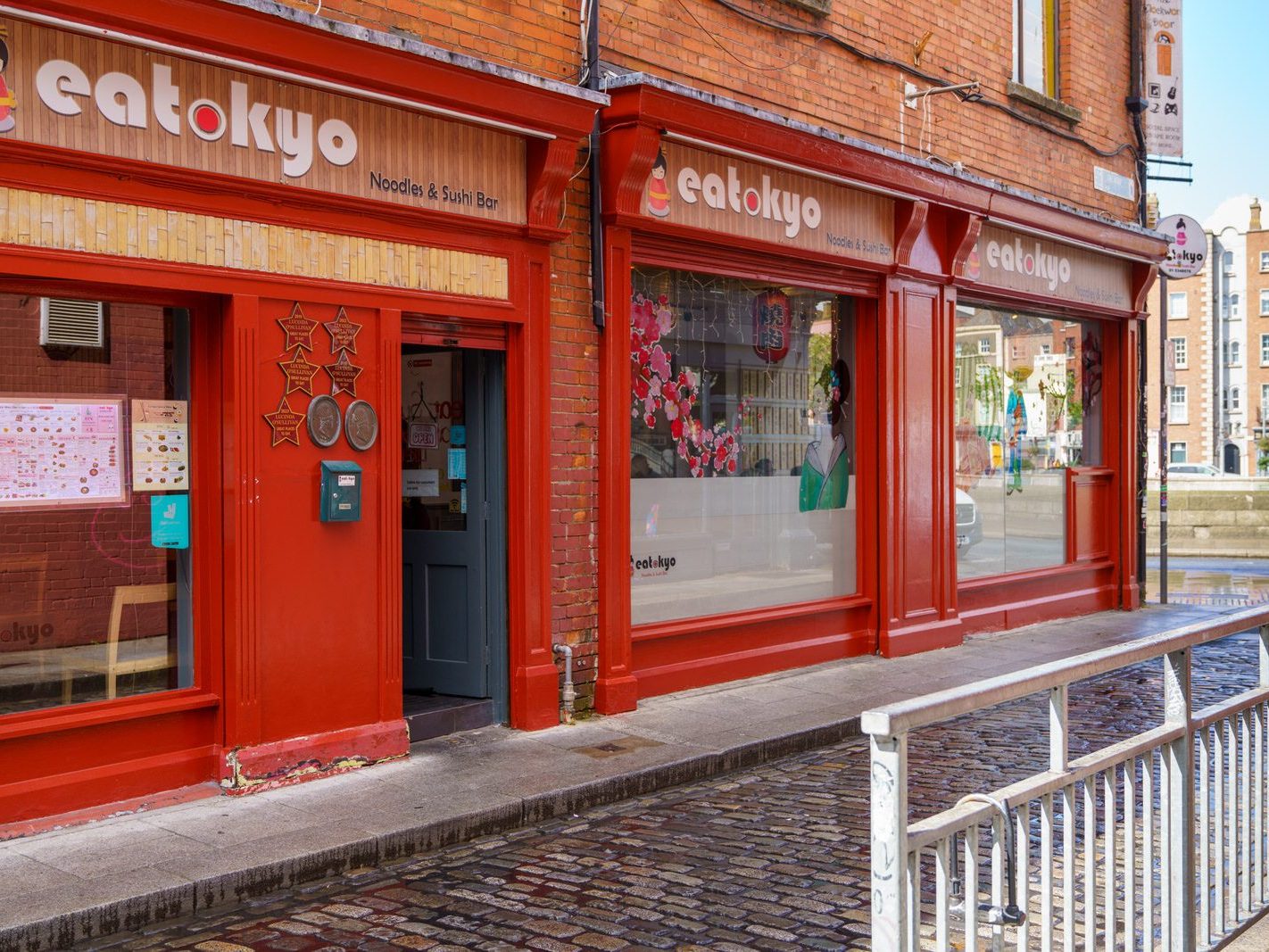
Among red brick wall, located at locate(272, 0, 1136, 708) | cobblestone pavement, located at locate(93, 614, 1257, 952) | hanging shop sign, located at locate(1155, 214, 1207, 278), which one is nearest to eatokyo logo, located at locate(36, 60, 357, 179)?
red brick wall, located at locate(272, 0, 1136, 708)

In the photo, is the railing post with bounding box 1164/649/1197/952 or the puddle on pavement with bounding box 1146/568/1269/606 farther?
the puddle on pavement with bounding box 1146/568/1269/606

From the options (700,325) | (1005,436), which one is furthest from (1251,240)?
(700,325)

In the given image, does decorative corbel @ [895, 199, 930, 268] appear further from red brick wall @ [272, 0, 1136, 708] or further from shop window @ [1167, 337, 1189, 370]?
shop window @ [1167, 337, 1189, 370]

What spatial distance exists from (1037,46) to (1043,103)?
0.83 meters

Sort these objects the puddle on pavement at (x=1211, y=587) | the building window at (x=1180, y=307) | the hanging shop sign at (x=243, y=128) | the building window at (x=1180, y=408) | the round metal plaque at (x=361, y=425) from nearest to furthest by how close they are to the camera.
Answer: the hanging shop sign at (x=243, y=128), the round metal plaque at (x=361, y=425), the puddle on pavement at (x=1211, y=587), the building window at (x=1180, y=408), the building window at (x=1180, y=307)

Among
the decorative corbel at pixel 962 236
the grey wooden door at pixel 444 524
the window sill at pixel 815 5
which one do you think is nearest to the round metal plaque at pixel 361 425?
the grey wooden door at pixel 444 524

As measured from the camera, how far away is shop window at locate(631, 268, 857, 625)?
9359 millimetres

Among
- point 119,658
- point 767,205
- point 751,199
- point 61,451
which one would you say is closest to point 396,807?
point 119,658

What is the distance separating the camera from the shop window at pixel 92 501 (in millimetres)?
6062

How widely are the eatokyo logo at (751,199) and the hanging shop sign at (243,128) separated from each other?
157 centimetres

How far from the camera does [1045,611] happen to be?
13.7 metres

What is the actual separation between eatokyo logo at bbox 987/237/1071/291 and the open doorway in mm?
6246

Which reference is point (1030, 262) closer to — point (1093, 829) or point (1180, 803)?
point (1180, 803)

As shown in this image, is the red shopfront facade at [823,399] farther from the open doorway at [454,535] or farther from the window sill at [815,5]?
the window sill at [815,5]
